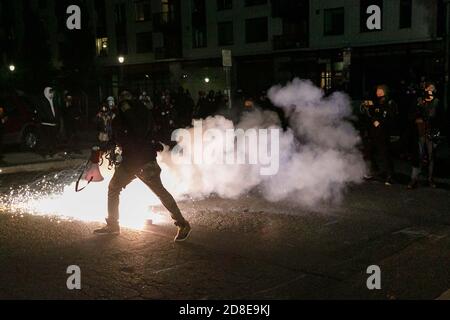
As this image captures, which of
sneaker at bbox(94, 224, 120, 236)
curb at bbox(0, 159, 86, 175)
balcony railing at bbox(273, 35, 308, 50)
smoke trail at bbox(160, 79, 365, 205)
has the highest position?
balcony railing at bbox(273, 35, 308, 50)

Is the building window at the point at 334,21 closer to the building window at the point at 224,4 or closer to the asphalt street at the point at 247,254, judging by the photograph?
the building window at the point at 224,4

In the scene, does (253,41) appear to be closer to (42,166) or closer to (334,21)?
(334,21)

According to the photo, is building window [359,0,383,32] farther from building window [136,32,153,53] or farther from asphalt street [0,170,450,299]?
asphalt street [0,170,450,299]

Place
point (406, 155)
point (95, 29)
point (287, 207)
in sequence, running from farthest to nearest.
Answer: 1. point (95, 29)
2. point (406, 155)
3. point (287, 207)

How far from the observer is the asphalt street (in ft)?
14.9

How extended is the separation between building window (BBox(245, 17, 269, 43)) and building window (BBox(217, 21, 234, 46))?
1.53m

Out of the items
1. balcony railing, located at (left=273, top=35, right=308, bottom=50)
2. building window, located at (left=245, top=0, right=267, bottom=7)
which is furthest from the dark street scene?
building window, located at (left=245, top=0, right=267, bottom=7)

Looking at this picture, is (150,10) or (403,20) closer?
(403,20)

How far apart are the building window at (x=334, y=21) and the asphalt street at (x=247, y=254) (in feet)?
92.1

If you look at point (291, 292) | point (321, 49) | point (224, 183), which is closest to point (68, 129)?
point (224, 183)

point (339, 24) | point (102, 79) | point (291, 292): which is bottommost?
point (291, 292)

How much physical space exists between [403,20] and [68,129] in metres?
22.9

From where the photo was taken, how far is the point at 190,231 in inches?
254

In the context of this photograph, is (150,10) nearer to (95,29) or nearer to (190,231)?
(95,29)
